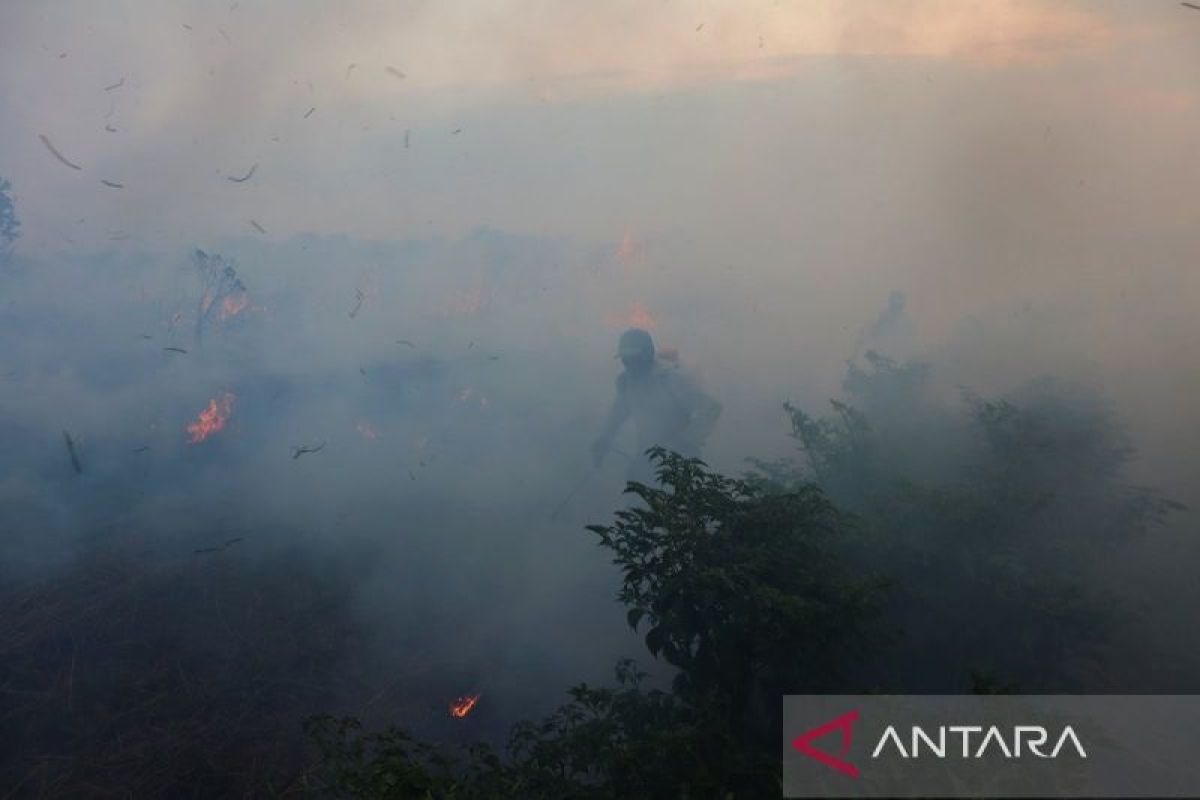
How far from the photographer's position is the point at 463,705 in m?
5.39

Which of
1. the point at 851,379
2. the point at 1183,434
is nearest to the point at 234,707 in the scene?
the point at 851,379

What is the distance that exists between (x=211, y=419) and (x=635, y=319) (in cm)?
935

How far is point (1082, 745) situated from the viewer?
2402mm

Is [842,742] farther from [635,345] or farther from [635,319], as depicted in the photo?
[635,319]

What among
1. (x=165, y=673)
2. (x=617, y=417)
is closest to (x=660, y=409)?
(x=617, y=417)

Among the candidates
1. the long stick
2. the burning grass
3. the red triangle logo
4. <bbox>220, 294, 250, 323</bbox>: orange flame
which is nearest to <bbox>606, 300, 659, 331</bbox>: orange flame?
<bbox>220, 294, 250, 323</bbox>: orange flame

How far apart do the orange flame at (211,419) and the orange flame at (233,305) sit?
4617 mm

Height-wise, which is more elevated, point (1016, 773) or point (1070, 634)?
point (1070, 634)

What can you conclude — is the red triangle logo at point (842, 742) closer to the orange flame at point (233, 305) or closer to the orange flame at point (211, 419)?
the orange flame at point (211, 419)

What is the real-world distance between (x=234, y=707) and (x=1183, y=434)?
11.8 m

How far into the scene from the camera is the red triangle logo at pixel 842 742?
241 centimetres

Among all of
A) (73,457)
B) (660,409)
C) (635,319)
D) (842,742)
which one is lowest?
(842,742)

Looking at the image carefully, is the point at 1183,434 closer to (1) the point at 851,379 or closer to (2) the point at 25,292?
(1) the point at 851,379

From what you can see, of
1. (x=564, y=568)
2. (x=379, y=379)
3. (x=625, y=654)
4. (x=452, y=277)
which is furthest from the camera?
(x=452, y=277)
